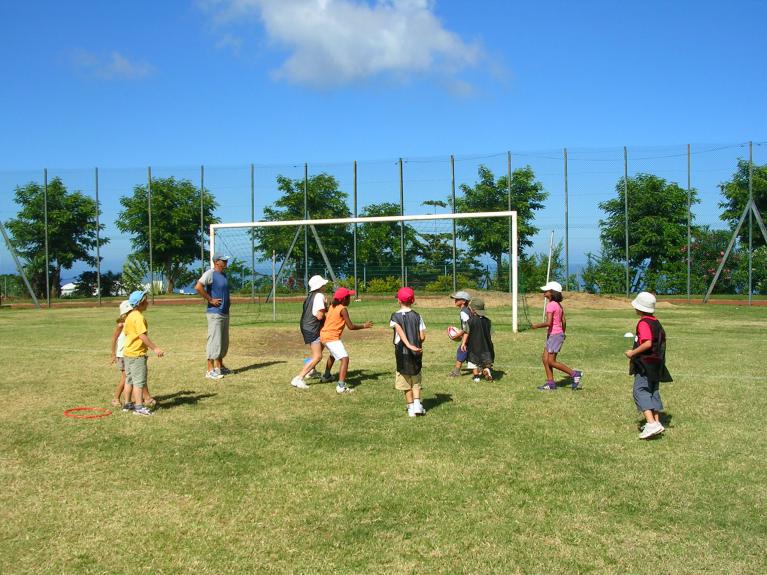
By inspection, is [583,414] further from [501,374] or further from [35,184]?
[35,184]

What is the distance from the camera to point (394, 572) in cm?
416

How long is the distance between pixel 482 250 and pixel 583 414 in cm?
2149

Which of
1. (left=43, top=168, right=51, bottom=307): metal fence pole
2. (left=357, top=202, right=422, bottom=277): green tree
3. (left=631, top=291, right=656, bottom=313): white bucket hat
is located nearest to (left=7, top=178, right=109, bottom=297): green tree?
(left=43, top=168, right=51, bottom=307): metal fence pole

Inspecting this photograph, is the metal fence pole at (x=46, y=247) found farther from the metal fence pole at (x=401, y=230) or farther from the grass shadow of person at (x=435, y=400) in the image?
the grass shadow of person at (x=435, y=400)

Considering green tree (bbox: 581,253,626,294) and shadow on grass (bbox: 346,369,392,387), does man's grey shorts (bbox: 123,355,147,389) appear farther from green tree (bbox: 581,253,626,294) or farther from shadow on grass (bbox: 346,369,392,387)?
green tree (bbox: 581,253,626,294)

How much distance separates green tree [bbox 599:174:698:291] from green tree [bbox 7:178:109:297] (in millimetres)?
24609

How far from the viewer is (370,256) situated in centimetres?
2945

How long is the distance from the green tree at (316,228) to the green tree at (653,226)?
11794 millimetres

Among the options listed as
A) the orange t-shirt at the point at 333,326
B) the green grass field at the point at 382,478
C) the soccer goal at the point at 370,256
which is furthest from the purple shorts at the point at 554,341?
the soccer goal at the point at 370,256

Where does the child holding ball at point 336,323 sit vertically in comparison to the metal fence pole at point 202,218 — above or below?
below

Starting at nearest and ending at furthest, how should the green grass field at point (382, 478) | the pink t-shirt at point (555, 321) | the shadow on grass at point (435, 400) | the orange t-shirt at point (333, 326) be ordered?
the green grass field at point (382, 478), the shadow on grass at point (435, 400), the pink t-shirt at point (555, 321), the orange t-shirt at point (333, 326)

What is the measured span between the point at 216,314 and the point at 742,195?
88.9 ft

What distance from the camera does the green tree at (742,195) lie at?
98.2 feet

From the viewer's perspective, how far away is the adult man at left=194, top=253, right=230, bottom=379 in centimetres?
1068
